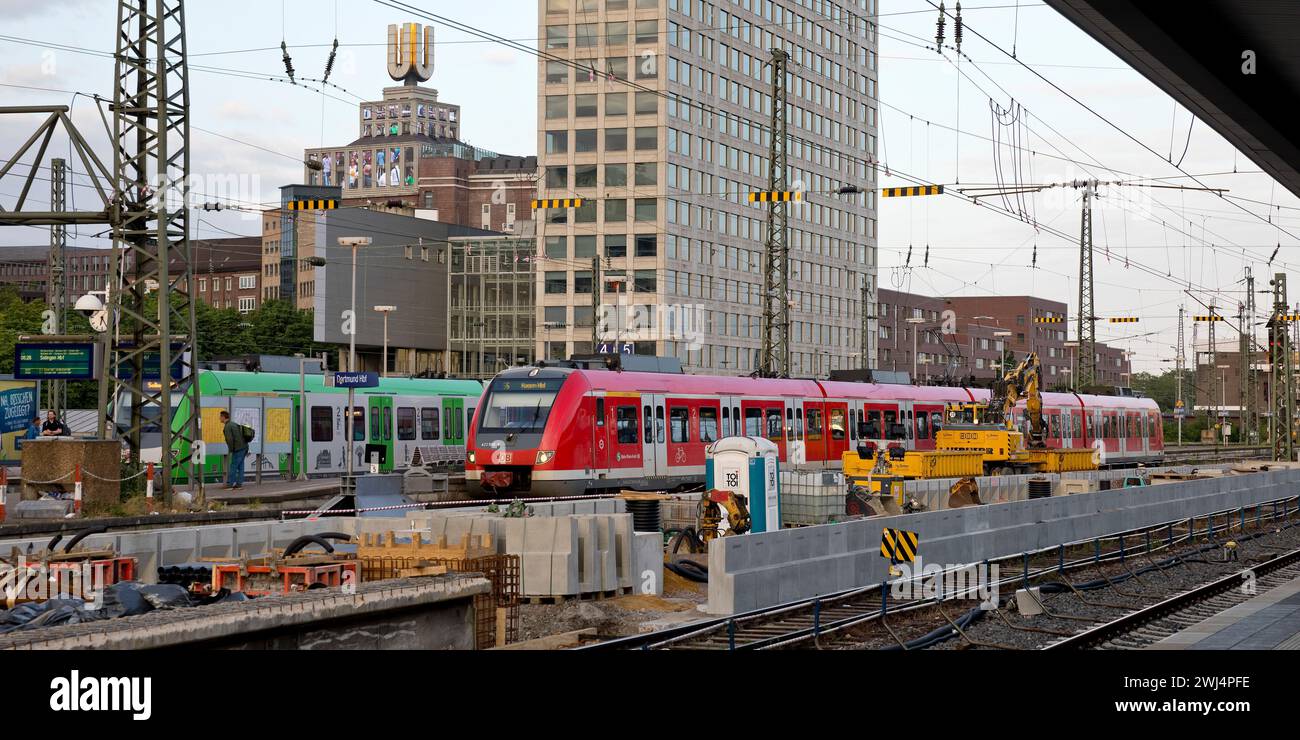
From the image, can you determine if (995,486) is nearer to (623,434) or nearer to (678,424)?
(678,424)

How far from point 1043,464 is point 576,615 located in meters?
29.3

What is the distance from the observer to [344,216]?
10919 centimetres

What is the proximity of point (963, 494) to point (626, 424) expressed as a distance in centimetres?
831

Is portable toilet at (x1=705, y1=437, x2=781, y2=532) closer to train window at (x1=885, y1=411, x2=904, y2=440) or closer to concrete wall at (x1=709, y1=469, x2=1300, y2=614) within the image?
concrete wall at (x1=709, y1=469, x2=1300, y2=614)

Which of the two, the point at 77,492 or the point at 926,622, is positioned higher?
the point at 77,492

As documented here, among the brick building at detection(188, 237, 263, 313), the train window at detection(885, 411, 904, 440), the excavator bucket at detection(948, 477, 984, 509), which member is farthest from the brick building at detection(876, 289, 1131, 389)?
the excavator bucket at detection(948, 477, 984, 509)

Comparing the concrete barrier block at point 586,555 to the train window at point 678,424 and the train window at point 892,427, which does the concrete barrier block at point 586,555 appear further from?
the train window at point 892,427

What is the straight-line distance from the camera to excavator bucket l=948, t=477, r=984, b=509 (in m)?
32.2

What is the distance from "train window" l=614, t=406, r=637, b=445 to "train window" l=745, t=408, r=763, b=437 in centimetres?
479

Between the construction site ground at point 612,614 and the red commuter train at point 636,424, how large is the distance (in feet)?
31.6

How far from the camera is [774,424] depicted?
36.0m

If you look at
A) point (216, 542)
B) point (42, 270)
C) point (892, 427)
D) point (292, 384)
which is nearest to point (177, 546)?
point (216, 542)
